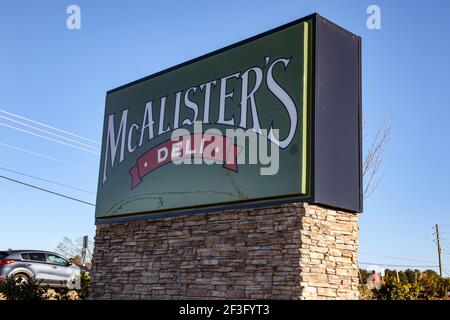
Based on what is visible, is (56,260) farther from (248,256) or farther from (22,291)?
(248,256)

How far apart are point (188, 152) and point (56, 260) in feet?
33.9

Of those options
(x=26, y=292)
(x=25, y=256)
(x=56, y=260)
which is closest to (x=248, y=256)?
(x=26, y=292)

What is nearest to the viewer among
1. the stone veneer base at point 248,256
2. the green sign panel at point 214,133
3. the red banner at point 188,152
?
the stone veneer base at point 248,256

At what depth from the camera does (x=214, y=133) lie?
40.7ft

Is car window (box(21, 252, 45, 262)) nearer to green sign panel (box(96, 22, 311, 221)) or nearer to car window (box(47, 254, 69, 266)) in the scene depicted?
car window (box(47, 254, 69, 266))

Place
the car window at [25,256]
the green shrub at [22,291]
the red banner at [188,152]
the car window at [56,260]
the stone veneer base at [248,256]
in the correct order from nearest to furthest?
the stone veneer base at [248,256], the red banner at [188,152], the green shrub at [22,291], the car window at [25,256], the car window at [56,260]

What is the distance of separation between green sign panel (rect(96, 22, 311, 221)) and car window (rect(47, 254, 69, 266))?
19.9 ft

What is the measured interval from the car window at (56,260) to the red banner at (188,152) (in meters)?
7.72

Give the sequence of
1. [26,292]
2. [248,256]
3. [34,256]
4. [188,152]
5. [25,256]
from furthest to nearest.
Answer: [34,256] < [25,256] < [26,292] < [188,152] < [248,256]

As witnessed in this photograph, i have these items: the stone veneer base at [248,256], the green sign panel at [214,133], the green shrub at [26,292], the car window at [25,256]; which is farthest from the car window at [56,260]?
the stone veneer base at [248,256]

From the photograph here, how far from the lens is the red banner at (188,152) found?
11953 millimetres

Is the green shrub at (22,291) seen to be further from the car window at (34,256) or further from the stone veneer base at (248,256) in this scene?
the car window at (34,256)

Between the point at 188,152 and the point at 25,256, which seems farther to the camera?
the point at 25,256

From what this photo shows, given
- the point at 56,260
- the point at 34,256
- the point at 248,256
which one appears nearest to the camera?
the point at 248,256
